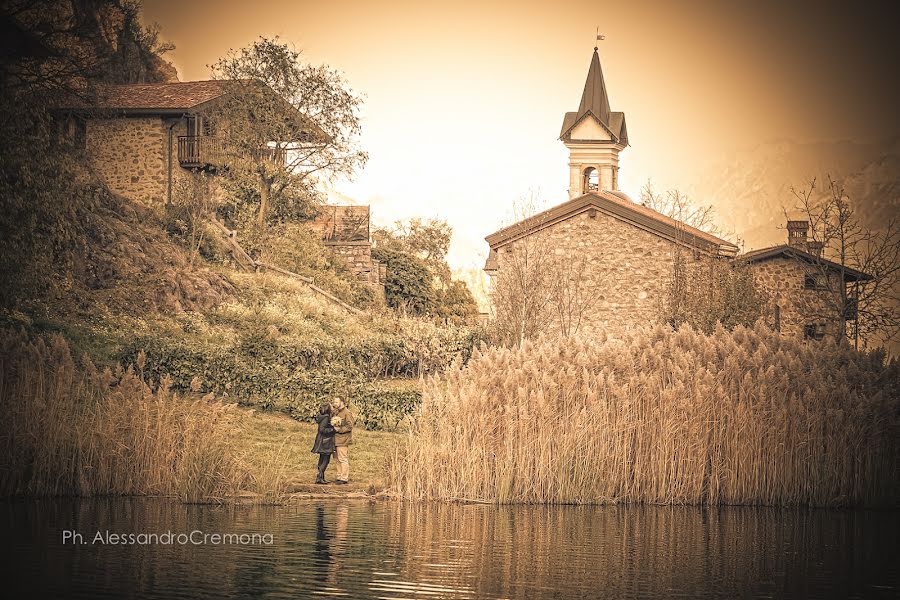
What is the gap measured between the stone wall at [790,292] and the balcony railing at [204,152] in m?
20.6

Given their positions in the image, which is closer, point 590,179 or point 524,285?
point 524,285

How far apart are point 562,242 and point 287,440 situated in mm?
17920

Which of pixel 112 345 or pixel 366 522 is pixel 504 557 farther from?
pixel 112 345

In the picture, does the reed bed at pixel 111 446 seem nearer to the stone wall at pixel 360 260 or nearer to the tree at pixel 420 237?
the stone wall at pixel 360 260

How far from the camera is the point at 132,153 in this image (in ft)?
154

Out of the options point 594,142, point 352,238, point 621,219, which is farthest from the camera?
point 594,142

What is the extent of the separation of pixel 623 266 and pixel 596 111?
32512 millimetres

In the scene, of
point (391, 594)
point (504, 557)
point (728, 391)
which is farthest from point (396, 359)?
point (391, 594)

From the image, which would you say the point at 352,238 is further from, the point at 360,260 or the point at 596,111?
the point at 596,111

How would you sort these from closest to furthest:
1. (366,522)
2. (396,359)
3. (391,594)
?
(391,594) < (366,522) < (396,359)

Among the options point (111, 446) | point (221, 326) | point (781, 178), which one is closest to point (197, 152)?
point (221, 326)

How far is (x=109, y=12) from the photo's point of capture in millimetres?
50188

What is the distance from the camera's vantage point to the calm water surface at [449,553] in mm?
12047

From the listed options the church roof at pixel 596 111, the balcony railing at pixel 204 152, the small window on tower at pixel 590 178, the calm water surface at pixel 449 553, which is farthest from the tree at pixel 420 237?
the calm water surface at pixel 449 553
